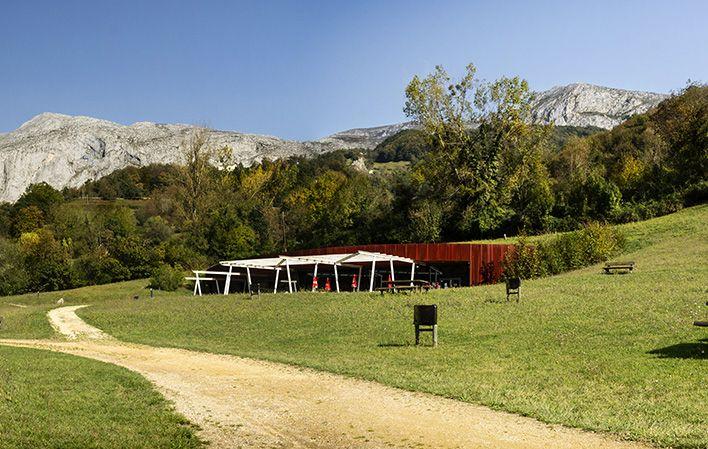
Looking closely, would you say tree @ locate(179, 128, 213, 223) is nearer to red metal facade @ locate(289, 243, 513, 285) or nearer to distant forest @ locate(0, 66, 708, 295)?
distant forest @ locate(0, 66, 708, 295)

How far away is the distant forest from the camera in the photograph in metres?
64.6

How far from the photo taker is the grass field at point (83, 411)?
9844 millimetres

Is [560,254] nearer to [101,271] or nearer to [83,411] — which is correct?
[83,411]

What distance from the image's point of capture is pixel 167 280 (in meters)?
66.2

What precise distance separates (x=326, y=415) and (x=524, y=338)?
10807 millimetres

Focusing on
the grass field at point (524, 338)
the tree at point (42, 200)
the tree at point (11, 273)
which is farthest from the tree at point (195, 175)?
the grass field at point (524, 338)

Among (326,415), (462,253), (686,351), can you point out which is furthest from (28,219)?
(686,351)

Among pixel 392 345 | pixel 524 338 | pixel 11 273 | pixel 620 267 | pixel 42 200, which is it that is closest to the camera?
pixel 524 338

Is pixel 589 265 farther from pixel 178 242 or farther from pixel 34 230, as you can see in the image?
pixel 34 230

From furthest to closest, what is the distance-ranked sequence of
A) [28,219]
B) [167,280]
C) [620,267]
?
[28,219] < [167,280] < [620,267]

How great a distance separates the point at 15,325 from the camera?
35219mm

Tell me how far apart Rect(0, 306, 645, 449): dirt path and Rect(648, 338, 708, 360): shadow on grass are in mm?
7131

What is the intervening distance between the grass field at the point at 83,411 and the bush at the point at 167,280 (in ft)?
162

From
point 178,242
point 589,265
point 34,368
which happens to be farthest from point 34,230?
point 34,368
